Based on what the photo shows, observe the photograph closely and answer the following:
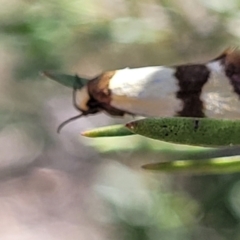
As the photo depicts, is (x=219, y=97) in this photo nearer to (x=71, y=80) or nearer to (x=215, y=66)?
(x=215, y=66)

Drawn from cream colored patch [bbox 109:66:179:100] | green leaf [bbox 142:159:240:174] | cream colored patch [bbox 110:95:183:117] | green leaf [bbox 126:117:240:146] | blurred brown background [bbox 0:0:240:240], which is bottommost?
blurred brown background [bbox 0:0:240:240]

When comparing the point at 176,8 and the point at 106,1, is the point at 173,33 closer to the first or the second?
the point at 176,8

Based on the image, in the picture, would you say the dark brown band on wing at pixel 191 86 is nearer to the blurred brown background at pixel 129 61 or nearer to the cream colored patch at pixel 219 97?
the cream colored patch at pixel 219 97

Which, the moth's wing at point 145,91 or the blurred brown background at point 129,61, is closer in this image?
the moth's wing at point 145,91

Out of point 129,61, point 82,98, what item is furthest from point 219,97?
point 129,61

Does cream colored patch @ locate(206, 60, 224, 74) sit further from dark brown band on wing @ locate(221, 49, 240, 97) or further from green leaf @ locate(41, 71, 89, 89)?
green leaf @ locate(41, 71, 89, 89)

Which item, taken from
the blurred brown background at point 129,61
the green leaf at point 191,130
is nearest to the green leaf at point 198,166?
the green leaf at point 191,130

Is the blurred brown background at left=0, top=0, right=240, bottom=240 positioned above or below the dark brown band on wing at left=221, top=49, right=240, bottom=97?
below

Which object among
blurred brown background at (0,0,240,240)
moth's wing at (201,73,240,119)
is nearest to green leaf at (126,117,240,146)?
moth's wing at (201,73,240,119)

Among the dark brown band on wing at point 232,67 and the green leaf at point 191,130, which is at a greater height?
the dark brown band on wing at point 232,67
